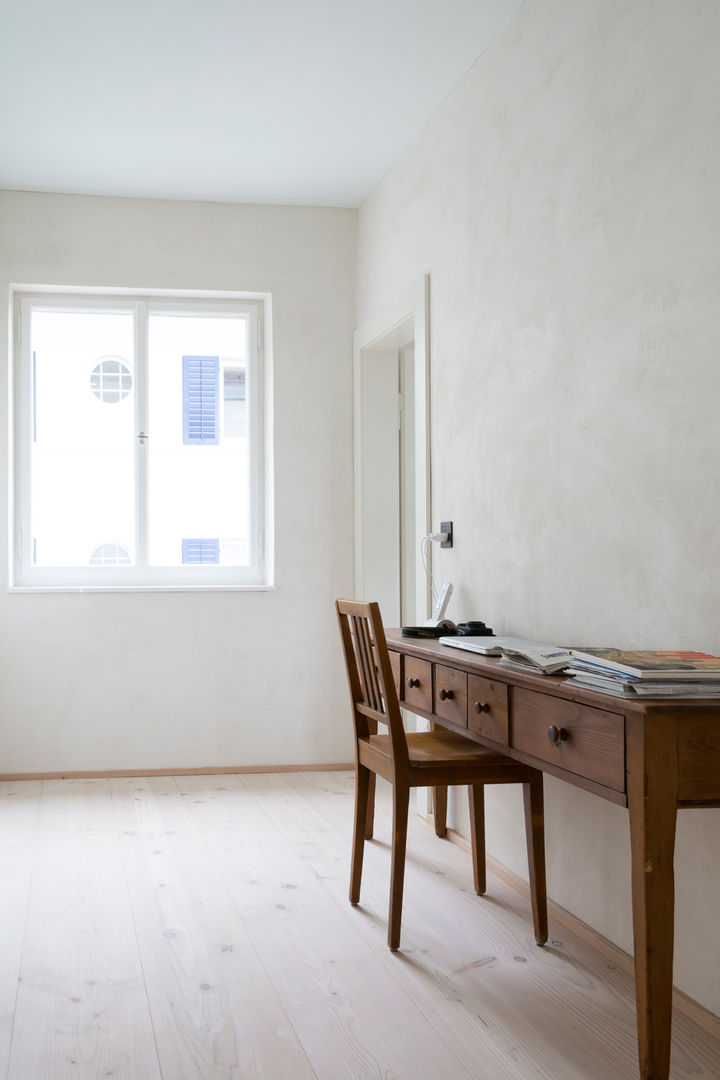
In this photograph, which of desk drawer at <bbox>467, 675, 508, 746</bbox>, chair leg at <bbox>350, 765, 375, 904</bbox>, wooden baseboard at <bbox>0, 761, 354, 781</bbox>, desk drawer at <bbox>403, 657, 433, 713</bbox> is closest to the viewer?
desk drawer at <bbox>467, 675, 508, 746</bbox>

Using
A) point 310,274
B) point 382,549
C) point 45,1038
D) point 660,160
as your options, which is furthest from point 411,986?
point 310,274

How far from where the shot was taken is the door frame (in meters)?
3.80

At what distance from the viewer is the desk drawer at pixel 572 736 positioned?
174 cm

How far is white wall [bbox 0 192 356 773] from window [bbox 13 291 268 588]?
Answer: 0.15 m

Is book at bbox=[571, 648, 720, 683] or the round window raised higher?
the round window

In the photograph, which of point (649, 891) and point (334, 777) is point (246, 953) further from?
point (334, 777)

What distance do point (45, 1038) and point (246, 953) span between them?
0.57 meters

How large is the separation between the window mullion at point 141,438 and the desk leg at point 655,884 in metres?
3.50

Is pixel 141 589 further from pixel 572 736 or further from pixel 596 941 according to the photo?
pixel 572 736

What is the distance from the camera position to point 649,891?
1.63 m

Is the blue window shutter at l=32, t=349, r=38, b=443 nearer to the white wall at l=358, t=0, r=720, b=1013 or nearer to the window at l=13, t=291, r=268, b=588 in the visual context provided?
the window at l=13, t=291, r=268, b=588

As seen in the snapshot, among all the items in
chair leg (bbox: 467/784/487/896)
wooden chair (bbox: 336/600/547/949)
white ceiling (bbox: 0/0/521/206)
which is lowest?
chair leg (bbox: 467/784/487/896)

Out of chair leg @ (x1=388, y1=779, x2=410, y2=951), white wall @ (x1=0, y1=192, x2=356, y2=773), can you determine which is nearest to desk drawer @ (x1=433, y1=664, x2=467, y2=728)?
chair leg @ (x1=388, y1=779, x2=410, y2=951)

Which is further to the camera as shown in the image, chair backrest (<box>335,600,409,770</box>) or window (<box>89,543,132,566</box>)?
window (<box>89,543,132,566</box>)
